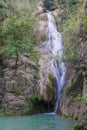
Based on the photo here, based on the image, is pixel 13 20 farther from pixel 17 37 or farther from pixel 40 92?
pixel 40 92

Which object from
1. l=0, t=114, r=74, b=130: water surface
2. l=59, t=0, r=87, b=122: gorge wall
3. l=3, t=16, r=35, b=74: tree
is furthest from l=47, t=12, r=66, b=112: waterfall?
l=0, t=114, r=74, b=130: water surface

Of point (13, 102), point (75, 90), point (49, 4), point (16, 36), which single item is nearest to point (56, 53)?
point (16, 36)

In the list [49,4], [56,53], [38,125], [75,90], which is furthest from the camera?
[49,4]

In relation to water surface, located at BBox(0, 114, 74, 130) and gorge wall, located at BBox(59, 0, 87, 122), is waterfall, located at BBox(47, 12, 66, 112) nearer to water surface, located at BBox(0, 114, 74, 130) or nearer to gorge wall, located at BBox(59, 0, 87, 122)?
gorge wall, located at BBox(59, 0, 87, 122)

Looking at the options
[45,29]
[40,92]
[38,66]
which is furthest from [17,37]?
[45,29]

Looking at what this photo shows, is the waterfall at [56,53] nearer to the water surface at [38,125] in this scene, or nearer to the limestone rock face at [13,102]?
the limestone rock face at [13,102]

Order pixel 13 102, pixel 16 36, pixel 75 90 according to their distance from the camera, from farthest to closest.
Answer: pixel 16 36 → pixel 13 102 → pixel 75 90

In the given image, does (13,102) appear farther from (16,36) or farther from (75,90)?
(16,36)

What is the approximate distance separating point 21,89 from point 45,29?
33.4ft

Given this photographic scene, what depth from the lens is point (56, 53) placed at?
31.0m

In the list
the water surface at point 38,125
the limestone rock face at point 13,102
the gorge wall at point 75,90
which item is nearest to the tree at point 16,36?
the limestone rock face at point 13,102

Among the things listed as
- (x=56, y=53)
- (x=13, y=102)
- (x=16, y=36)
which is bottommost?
(x=13, y=102)

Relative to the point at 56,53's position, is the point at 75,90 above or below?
below

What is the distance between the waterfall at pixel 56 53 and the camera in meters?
26.8
